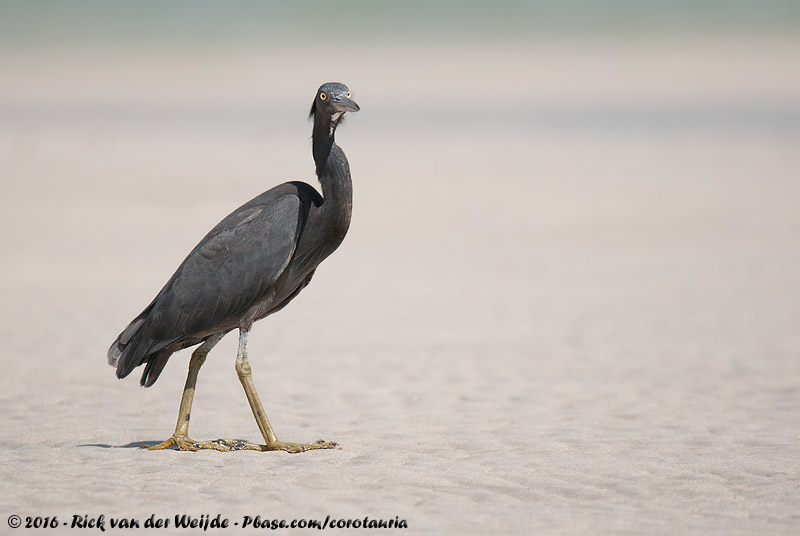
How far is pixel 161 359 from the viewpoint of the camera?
25.8 feet

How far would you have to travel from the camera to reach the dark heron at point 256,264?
7.40 meters

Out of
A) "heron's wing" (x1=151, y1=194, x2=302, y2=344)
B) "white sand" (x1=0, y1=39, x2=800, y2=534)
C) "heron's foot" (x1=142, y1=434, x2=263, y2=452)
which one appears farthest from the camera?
"heron's foot" (x1=142, y1=434, x2=263, y2=452)

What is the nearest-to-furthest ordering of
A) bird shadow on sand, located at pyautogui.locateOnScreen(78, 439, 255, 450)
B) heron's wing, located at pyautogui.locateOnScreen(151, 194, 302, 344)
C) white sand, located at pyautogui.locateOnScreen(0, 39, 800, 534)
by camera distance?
white sand, located at pyautogui.locateOnScreen(0, 39, 800, 534) → heron's wing, located at pyautogui.locateOnScreen(151, 194, 302, 344) → bird shadow on sand, located at pyautogui.locateOnScreen(78, 439, 255, 450)

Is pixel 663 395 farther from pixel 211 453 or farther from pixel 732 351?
pixel 211 453

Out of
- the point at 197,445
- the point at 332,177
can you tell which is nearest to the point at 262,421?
the point at 197,445

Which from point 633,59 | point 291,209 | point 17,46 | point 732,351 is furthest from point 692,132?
point 17,46

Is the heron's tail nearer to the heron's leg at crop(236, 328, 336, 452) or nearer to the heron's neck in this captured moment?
the heron's leg at crop(236, 328, 336, 452)

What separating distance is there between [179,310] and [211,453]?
1.03 metres

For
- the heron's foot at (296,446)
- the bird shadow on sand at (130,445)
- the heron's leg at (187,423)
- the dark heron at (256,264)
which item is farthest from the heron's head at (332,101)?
the bird shadow on sand at (130,445)

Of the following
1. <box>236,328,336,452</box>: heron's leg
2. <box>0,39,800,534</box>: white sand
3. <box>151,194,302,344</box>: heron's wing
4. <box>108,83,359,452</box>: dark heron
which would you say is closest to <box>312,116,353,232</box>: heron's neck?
<box>108,83,359,452</box>: dark heron

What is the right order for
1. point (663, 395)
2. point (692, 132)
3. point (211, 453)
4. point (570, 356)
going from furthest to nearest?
point (692, 132) → point (570, 356) → point (663, 395) → point (211, 453)

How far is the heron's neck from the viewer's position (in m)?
7.41


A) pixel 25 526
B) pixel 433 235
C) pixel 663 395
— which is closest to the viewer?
pixel 25 526

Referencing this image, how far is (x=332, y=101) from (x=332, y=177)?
539 mm
